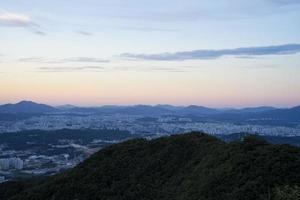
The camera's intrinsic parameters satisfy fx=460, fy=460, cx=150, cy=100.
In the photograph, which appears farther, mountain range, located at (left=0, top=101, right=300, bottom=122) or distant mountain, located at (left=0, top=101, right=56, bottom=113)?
distant mountain, located at (left=0, top=101, right=56, bottom=113)

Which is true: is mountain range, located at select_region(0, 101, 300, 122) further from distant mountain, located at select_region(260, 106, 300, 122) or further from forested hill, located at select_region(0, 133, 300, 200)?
forested hill, located at select_region(0, 133, 300, 200)

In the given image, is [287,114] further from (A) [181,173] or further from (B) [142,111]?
(A) [181,173]

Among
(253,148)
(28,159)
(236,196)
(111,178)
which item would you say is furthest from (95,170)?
(28,159)

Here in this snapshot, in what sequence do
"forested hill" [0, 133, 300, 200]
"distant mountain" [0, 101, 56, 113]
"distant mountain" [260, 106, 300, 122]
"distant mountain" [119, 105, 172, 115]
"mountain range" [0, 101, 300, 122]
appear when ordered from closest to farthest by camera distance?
"forested hill" [0, 133, 300, 200] < "distant mountain" [260, 106, 300, 122] < "mountain range" [0, 101, 300, 122] < "distant mountain" [0, 101, 56, 113] < "distant mountain" [119, 105, 172, 115]

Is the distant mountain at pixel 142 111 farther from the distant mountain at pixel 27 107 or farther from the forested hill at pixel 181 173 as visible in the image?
the forested hill at pixel 181 173

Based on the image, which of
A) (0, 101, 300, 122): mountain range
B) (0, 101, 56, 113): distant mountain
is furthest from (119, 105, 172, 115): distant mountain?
(0, 101, 56, 113): distant mountain

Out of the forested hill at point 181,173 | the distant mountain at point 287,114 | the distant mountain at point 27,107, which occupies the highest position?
the distant mountain at point 27,107

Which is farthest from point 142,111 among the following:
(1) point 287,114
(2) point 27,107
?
(1) point 287,114

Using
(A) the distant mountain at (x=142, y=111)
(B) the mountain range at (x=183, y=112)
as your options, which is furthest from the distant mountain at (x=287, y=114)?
(A) the distant mountain at (x=142, y=111)
